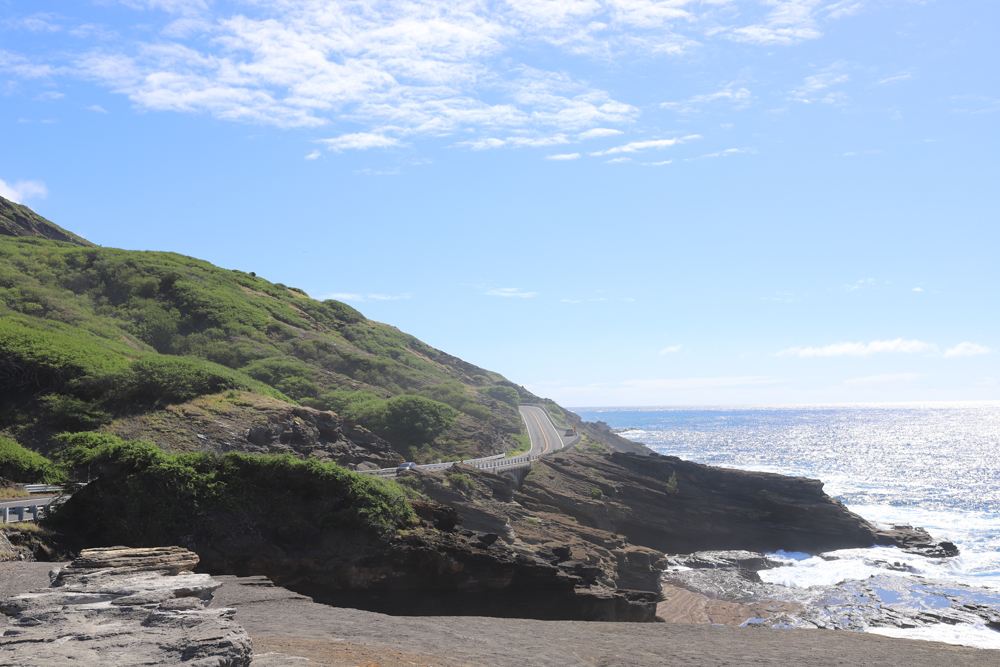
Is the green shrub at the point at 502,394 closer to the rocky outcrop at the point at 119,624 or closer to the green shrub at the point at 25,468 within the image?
the green shrub at the point at 25,468

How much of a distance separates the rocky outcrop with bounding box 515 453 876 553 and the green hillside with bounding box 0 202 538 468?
11783 millimetres

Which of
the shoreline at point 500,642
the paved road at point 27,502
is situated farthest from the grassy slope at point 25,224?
the shoreline at point 500,642

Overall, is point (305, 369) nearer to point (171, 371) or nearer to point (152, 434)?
point (171, 371)

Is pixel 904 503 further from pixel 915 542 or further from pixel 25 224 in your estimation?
pixel 25 224

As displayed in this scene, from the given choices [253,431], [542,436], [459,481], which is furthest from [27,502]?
[542,436]

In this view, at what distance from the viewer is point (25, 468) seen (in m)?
26.3

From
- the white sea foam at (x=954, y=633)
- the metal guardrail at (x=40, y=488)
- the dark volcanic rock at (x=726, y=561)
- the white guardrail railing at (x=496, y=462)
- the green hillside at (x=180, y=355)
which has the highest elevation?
the green hillside at (x=180, y=355)

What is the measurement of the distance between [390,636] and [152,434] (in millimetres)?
26064

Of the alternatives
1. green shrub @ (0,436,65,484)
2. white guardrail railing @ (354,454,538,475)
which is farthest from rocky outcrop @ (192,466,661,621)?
white guardrail railing @ (354,454,538,475)

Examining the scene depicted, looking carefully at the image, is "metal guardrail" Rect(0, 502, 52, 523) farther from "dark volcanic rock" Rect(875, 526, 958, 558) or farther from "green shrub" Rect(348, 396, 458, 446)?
"dark volcanic rock" Rect(875, 526, 958, 558)

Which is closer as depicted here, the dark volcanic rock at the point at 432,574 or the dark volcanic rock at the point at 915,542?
the dark volcanic rock at the point at 432,574

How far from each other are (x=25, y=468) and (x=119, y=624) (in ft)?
78.6

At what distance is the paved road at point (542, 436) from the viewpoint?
2736 inches

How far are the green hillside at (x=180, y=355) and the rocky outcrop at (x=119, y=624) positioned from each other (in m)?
27.1
